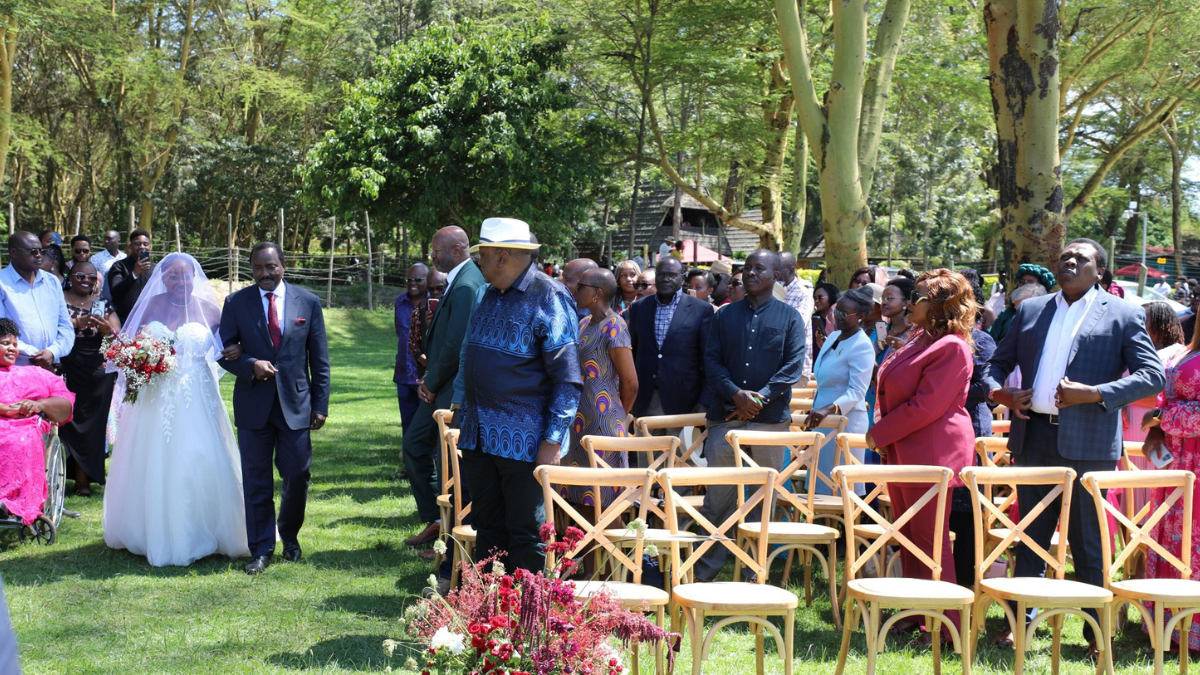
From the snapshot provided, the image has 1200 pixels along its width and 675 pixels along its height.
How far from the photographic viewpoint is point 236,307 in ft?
23.9

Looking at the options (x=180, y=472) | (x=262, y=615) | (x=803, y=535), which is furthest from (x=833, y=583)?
(x=180, y=472)

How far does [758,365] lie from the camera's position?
7.59 metres

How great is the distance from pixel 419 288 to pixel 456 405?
358 centimetres

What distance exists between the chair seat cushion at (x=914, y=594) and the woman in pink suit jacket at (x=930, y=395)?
703 mm

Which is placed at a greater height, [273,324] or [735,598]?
[273,324]

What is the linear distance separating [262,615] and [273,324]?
2.03 metres

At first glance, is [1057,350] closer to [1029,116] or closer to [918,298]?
[918,298]

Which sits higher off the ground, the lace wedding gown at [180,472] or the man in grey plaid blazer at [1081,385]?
the man in grey plaid blazer at [1081,385]

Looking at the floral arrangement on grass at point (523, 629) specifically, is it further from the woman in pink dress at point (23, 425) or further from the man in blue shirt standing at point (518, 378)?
the woman in pink dress at point (23, 425)

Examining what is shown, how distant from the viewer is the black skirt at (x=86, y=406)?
31.7ft

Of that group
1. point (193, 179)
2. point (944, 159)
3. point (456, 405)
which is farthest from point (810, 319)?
point (944, 159)

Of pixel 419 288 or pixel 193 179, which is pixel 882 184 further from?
pixel 419 288

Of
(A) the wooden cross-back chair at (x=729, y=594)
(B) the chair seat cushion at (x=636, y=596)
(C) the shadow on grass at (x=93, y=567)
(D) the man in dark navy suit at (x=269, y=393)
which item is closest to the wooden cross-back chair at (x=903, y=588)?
(A) the wooden cross-back chair at (x=729, y=594)

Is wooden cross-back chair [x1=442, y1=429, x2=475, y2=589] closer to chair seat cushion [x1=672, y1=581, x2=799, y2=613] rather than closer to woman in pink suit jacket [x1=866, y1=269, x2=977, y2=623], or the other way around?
chair seat cushion [x1=672, y1=581, x2=799, y2=613]
